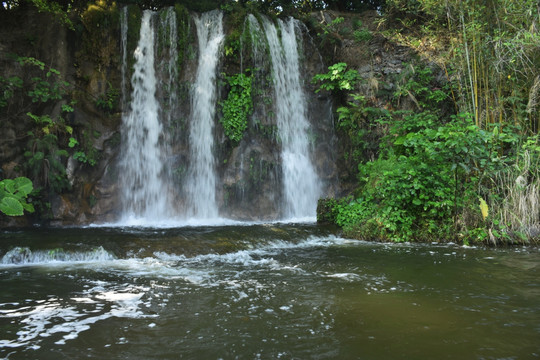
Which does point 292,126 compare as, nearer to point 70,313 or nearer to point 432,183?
point 432,183

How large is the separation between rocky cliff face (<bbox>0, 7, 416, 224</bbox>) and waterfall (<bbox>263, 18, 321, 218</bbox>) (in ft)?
0.94

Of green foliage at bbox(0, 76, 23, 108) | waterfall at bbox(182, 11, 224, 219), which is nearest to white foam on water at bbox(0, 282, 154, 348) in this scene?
waterfall at bbox(182, 11, 224, 219)

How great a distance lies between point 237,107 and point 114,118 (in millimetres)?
3788

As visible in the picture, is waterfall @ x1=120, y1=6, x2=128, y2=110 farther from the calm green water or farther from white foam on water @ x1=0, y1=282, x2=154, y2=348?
white foam on water @ x1=0, y1=282, x2=154, y2=348

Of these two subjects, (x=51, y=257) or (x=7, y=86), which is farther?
(x=7, y=86)

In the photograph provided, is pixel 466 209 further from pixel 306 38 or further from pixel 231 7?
pixel 231 7

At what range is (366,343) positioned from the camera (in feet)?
Answer: 9.77

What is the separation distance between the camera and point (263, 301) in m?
4.07

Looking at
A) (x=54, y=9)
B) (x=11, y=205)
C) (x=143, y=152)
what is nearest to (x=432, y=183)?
(x=11, y=205)

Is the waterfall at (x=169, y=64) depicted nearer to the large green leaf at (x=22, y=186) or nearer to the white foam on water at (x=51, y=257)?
the white foam on water at (x=51, y=257)

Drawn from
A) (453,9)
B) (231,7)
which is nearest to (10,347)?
(453,9)

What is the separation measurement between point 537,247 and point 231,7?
11559 millimetres

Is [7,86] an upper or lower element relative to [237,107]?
upper

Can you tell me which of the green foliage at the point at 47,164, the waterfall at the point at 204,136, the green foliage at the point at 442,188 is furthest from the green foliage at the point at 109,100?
the green foliage at the point at 442,188
